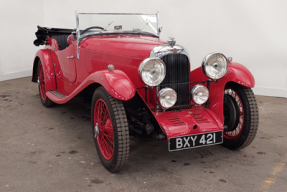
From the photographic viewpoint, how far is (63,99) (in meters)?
3.85

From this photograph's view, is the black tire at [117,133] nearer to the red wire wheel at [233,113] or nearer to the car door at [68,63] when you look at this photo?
the red wire wheel at [233,113]

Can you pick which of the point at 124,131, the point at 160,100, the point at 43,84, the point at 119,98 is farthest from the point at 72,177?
the point at 43,84

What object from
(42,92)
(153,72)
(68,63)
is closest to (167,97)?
(153,72)

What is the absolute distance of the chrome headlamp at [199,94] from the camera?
9.43 ft

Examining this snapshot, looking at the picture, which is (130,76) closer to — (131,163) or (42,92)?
(131,163)

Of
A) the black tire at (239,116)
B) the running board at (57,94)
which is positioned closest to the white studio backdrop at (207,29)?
the black tire at (239,116)

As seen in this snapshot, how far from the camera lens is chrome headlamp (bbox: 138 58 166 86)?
2594 mm

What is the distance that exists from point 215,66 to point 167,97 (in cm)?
59

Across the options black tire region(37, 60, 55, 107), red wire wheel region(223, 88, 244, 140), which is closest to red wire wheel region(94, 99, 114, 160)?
red wire wheel region(223, 88, 244, 140)

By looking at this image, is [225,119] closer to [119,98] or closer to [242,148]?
[242,148]

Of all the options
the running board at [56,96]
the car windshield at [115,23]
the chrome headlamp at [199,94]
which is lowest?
the running board at [56,96]

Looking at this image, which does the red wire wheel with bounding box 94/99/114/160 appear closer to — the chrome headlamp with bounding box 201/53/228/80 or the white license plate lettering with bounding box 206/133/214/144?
the white license plate lettering with bounding box 206/133/214/144

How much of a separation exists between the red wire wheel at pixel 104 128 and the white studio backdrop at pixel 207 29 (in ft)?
12.1

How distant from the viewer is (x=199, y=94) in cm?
289
